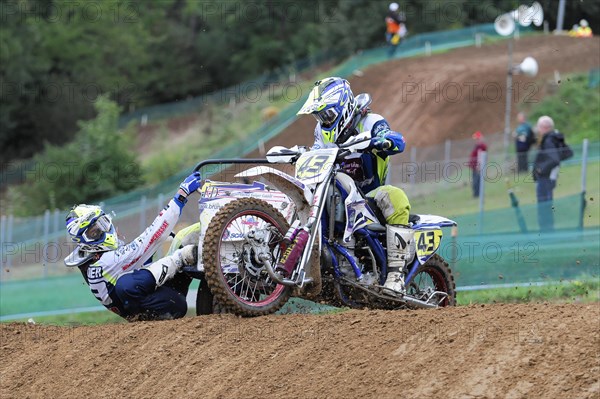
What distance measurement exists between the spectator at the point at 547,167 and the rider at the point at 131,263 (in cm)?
725

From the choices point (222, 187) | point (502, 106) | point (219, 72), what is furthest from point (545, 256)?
point (219, 72)

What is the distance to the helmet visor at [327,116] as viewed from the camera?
379 inches

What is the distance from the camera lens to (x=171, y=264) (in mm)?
9711

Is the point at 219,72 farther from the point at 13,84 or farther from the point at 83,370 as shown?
the point at 83,370

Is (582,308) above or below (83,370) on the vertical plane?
above

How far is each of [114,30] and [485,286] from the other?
55096 millimetres

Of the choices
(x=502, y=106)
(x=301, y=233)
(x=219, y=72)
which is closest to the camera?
(x=301, y=233)

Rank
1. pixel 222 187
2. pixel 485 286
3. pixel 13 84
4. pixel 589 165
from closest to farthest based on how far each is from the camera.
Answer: pixel 222 187, pixel 485 286, pixel 589 165, pixel 13 84

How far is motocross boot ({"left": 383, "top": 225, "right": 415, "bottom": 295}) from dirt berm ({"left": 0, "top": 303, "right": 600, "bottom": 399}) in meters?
1.11

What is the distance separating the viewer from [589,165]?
16.2 metres

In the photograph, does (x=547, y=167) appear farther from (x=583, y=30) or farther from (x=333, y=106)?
(x=583, y=30)

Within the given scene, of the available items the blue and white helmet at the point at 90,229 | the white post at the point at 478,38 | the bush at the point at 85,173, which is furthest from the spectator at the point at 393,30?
the blue and white helmet at the point at 90,229

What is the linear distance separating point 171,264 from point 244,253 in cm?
111

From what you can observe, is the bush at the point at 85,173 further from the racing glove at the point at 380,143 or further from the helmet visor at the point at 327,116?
the racing glove at the point at 380,143
